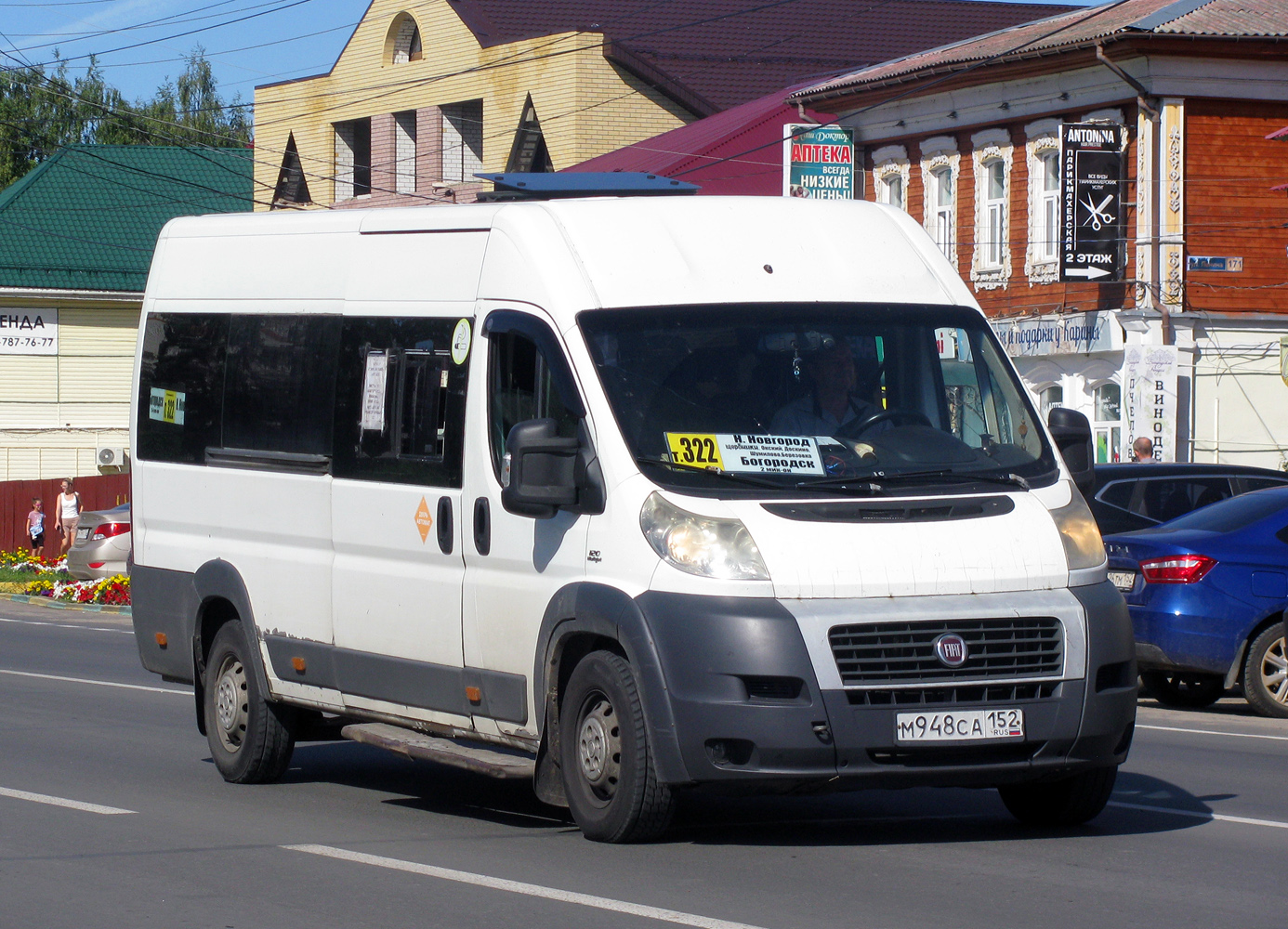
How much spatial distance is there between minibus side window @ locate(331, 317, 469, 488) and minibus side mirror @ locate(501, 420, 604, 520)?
0.81m

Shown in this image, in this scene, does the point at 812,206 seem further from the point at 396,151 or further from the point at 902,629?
the point at 396,151

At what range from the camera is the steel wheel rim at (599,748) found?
760 centimetres

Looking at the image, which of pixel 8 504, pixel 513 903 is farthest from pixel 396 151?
pixel 513 903

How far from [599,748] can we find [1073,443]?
2410mm

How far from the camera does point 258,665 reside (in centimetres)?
988

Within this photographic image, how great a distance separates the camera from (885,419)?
26.2ft

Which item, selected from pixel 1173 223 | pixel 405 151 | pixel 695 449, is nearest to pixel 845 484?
pixel 695 449

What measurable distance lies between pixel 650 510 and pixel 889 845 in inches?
65.2

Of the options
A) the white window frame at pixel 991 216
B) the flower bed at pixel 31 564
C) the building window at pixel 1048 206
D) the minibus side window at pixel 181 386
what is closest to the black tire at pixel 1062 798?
the minibus side window at pixel 181 386

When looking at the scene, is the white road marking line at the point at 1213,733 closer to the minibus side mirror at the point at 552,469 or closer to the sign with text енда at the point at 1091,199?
the minibus side mirror at the point at 552,469

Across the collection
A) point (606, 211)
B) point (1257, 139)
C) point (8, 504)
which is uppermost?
point (1257, 139)

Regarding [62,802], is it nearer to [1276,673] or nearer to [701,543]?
[701,543]

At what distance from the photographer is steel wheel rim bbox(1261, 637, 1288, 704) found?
1341cm

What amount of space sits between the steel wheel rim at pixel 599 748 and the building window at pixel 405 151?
4225cm
